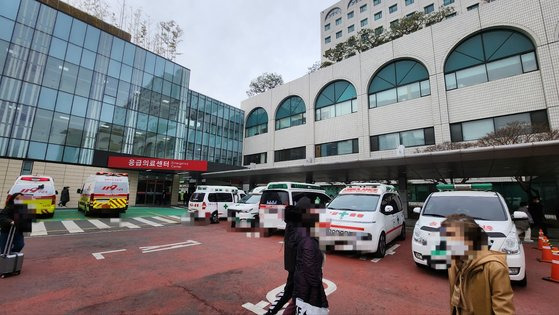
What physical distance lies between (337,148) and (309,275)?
2396cm

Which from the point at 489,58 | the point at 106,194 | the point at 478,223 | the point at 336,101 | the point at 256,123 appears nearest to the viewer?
the point at 478,223

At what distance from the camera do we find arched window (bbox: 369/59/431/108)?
21.3 metres

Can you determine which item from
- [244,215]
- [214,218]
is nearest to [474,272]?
[244,215]

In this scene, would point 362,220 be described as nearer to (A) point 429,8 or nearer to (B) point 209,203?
(B) point 209,203

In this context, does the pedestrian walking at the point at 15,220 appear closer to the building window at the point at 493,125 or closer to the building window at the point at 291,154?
the building window at the point at 493,125

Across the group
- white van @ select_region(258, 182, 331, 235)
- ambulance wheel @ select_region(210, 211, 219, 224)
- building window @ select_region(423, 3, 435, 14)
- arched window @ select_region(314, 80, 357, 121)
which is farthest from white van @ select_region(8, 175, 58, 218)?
building window @ select_region(423, 3, 435, 14)

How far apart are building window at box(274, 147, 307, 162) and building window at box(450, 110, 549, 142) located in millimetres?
14509

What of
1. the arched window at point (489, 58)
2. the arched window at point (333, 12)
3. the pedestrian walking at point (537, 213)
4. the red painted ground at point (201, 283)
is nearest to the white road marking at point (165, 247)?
the red painted ground at point (201, 283)

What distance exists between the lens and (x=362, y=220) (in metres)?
7.34

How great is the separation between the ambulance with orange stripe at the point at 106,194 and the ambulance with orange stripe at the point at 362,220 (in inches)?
558

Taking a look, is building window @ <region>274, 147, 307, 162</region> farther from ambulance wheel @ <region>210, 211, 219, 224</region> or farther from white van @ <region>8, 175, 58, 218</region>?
white van @ <region>8, 175, 58, 218</region>

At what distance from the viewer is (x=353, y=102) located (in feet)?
83.2

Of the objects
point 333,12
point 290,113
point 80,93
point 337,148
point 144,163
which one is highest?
point 333,12

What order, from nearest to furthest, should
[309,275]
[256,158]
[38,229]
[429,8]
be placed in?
[309,275], [38,229], [256,158], [429,8]
